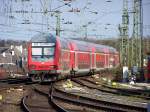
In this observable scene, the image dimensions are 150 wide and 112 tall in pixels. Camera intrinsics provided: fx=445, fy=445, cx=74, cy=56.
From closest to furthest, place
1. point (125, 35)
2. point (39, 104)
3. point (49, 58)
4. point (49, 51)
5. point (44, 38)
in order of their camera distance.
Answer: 1. point (39, 104)
2. point (49, 58)
3. point (49, 51)
4. point (44, 38)
5. point (125, 35)

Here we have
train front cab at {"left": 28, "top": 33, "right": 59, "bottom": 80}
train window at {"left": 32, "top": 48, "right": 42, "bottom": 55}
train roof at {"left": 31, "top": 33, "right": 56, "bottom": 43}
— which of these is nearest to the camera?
train front cab at {"left": 28, "top": 33, "right": 59, "bottom": 80}

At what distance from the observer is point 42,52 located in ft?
87.4

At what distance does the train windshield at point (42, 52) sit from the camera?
26461 millimetres

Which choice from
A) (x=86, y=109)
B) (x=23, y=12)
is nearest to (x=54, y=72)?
(x=23, y=12)

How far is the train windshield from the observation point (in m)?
26.5

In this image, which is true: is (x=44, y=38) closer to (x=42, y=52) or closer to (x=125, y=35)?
(x=42, y=52)

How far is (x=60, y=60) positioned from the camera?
26578mm

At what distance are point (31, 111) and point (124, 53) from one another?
32943mm

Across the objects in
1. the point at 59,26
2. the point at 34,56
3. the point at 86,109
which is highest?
the point at 59,26

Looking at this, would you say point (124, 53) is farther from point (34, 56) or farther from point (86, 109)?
point (86, 109)

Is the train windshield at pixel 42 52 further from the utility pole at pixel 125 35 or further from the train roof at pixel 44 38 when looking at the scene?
the utility pole at pixel 125 35

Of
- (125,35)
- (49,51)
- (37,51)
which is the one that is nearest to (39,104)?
(49,51)

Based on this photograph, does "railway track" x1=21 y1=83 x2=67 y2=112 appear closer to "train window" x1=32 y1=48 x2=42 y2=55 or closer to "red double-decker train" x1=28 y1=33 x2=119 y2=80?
"red double-decker train" x1=28 y1=33 x2=119 y2=80

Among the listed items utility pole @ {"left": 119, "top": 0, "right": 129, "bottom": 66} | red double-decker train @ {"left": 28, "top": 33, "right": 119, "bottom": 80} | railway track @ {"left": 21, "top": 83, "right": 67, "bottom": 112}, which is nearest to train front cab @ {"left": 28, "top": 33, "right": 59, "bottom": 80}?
red double-decker train @ {"left": 28, "top": 33, "right": 119, "bottom": 80}
